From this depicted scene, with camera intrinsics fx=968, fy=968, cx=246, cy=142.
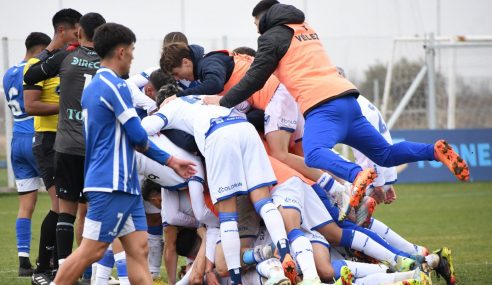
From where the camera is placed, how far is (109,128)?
7055 millimetres

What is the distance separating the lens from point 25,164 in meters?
11.1

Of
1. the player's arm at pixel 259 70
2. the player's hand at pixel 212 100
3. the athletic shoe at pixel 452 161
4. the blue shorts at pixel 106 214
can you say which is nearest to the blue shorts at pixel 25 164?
the player's hand at pixel 212 100

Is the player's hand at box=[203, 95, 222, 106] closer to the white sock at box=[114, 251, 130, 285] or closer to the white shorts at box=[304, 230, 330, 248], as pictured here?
the white shorts at box=[304, 230, 330, 248]

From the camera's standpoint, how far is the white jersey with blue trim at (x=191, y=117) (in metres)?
8.16

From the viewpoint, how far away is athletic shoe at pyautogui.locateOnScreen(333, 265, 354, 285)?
24.0ft

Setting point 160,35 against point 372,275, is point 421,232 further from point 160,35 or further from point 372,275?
point 160,35

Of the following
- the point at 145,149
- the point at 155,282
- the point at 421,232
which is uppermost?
the point at 145,149

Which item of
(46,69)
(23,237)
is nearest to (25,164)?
(23,237)

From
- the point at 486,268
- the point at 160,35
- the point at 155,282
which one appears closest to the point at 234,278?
the point at 155,282

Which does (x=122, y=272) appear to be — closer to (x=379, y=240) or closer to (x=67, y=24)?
(x=379, y=240)

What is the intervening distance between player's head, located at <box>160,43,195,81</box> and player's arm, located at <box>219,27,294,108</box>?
1.78 feet

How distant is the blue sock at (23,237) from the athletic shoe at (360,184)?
4.08 meters

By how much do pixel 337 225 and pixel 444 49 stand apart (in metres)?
15.6

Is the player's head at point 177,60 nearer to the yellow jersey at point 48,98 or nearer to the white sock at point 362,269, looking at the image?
the yellow jersey at point 48,98
